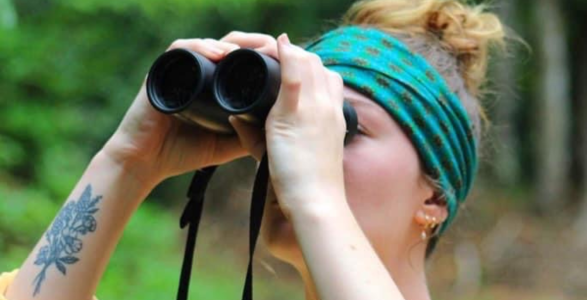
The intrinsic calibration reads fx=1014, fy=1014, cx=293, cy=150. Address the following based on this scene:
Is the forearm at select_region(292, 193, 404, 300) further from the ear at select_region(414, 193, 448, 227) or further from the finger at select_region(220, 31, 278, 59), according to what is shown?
the ear at select_region(414, 193, 448, 227)

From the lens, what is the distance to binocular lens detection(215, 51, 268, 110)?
138 centimetres

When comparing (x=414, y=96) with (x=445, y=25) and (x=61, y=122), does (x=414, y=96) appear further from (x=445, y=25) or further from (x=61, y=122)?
(x=61, y=122)

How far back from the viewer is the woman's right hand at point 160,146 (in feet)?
5.53

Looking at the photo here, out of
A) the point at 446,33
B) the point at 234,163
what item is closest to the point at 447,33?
the point at 446,33

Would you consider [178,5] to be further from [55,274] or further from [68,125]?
[55,274]

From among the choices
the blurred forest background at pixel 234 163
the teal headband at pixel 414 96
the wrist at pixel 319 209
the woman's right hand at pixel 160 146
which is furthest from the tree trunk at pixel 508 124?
the wrist at pixel 319 209

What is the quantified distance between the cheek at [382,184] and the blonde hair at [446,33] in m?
0.19

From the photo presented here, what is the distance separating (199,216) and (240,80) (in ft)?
1.05

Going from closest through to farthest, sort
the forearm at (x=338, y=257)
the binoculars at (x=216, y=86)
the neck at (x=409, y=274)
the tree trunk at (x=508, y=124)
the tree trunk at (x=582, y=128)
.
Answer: the forearm at (x=338, y=257) → the binoculars at (x=216, y=86) → the neck at (x=409, y=274) → the tree trunk at (x=508, y=124) → the tree trunk at (x=582, y=128)

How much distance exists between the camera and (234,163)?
5840mm

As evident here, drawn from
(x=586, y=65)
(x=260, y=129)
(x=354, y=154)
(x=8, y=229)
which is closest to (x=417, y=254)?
(x=354, y=154)

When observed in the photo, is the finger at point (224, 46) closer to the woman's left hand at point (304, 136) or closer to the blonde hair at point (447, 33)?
the woman's left hand at point (304, 136)

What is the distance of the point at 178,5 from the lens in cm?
364

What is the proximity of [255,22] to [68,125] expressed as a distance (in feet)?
7.24
